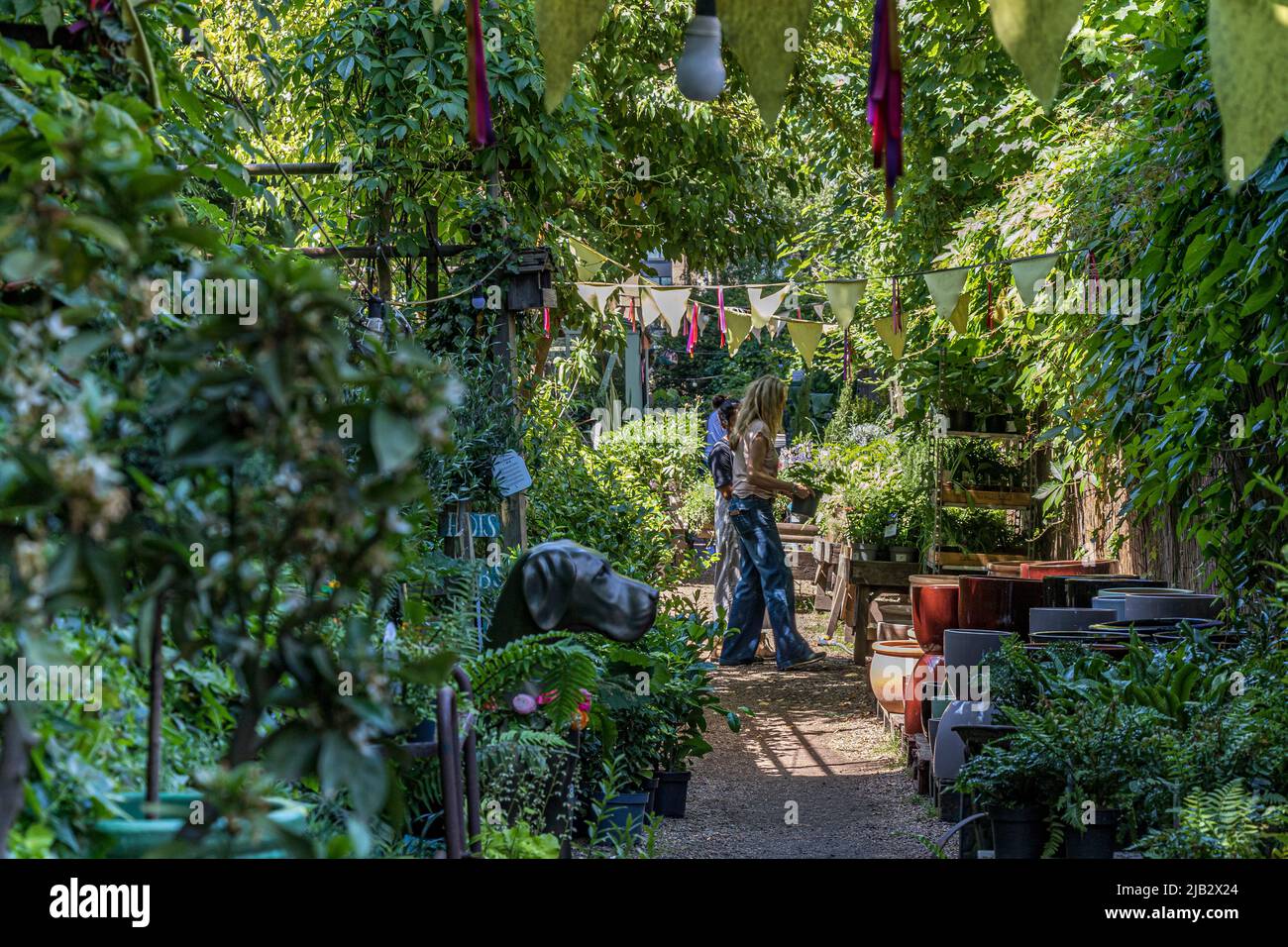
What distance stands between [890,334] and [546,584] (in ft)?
12.3

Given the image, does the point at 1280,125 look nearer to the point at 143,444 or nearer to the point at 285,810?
the point at 285,810

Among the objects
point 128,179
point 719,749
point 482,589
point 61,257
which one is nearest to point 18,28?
point 128,179

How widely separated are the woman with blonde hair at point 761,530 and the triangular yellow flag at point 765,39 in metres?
7.65

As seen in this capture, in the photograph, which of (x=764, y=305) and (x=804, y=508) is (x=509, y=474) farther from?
(x=804, y=508)

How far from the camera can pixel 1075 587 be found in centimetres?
477

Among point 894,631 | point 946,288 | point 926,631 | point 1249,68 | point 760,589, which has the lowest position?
point 894,631

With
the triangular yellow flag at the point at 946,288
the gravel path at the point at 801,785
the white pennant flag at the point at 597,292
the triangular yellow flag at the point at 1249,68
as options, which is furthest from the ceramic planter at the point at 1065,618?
the triangular yellow flag at the point at 1249,68

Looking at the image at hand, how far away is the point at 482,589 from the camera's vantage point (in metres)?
4.79

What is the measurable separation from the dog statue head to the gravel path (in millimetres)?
1033

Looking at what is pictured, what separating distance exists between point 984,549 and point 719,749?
3150 millimetres

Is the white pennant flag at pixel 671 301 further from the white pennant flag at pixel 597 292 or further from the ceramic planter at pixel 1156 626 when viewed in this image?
the ceramic planter at pixel 1156 626

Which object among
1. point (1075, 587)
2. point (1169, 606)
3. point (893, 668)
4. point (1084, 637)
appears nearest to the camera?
point (1084, 637)

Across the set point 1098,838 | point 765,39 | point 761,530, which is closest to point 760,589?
point 761,530

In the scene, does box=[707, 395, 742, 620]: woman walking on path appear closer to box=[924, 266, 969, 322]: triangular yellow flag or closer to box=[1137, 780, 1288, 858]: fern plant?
box=[924, 266, 969, 322]: triangular yellow flag
